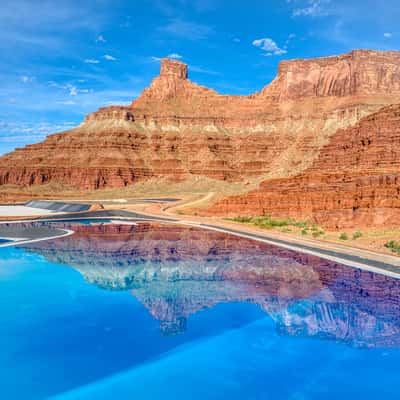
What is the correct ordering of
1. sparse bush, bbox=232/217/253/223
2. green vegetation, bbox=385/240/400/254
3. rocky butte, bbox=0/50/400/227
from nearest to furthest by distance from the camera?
1. green vegetation, bbox=385/240/400/254
2. sparse bush, bbox=232/217/253/223
3. rocky butte, bbox=0/50/400/227

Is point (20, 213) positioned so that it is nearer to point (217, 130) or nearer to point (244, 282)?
point (244, 282)

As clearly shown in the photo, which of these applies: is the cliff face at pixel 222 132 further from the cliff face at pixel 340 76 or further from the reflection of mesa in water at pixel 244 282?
the reflection of mesa in water at pixel 244 282

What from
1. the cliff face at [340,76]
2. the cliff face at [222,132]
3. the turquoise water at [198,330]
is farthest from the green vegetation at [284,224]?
the cliff face at [340,76]

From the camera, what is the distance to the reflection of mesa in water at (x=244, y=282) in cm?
984

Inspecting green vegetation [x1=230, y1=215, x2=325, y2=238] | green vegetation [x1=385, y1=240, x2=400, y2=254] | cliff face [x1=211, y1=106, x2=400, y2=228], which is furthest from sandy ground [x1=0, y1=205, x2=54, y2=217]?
green vegetation [x1=385, y1=240, x2=400, y2=254]

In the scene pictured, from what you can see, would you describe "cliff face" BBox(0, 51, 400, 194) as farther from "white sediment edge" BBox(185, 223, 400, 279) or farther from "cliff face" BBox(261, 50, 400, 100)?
"white sediment edge" BBox(185, 223, 400, 279)

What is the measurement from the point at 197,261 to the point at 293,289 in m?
5.09

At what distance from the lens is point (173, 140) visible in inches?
4321

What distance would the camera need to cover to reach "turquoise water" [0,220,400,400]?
742 centimetres

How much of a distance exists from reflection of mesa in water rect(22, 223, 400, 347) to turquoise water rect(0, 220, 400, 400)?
0.05 m

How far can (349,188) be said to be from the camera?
95.1 ft

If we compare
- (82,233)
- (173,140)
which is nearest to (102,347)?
(82,233)

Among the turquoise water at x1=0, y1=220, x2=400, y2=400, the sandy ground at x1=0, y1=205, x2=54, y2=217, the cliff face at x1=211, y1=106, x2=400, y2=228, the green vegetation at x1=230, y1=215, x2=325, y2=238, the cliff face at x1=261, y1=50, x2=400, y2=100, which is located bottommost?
the turquoise water at x1=0, y1=220, x2=400, y2=400

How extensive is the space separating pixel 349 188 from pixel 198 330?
21922mm
